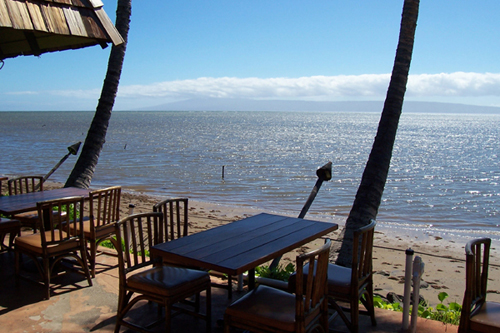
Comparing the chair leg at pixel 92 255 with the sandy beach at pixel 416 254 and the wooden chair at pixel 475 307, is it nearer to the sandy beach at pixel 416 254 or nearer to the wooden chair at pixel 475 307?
the sandy beach at pixel 416 254

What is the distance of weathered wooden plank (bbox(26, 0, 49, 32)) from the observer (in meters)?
3.23

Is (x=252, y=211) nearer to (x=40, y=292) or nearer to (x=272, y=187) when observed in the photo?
(x=272, y=187)

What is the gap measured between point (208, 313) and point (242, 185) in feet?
55.1

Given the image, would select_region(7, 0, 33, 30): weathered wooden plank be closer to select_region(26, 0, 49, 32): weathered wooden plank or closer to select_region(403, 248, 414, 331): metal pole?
select_region(26, 0, 49, 32): weathered wooden plank

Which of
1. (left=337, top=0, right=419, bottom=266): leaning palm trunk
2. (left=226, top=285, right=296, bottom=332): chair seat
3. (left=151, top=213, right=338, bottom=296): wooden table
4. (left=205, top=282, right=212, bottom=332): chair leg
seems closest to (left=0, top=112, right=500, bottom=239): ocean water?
(left=337, top=0, right=419, bottom=266): leaning palm trunk

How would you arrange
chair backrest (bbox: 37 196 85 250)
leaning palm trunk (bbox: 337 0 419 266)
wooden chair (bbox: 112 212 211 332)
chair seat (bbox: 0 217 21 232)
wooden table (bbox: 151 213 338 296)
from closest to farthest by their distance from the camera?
1. wooden table (bbox: 151 213 338 296)
2. wooden chair (bbox: 112 212 211 332)
3. chair backrest (bbox: 37 196 85 250)
4. chair seat (bbox: 0 217 21 232)
5. leaning palm trunk (bbox: 337 0 419 266)

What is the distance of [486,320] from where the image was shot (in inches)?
111

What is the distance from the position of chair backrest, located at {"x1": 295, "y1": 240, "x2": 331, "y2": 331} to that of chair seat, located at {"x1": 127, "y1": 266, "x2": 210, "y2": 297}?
3.15 ft

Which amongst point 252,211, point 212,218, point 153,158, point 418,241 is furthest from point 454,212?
point 153,158

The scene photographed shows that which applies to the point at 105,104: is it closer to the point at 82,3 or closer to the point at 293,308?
the point at 82,3

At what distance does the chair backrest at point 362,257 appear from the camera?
132 inches

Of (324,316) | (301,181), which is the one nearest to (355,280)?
(324,316)

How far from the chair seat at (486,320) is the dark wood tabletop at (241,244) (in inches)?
51.0

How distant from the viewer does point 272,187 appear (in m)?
19.8
